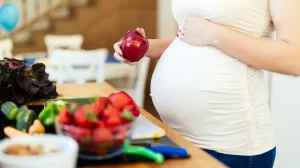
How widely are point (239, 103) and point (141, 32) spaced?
34cm

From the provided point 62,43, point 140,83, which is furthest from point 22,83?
point 62,43

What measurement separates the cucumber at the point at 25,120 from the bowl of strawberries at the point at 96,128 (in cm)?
17

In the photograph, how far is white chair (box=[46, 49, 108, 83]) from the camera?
11.0ft

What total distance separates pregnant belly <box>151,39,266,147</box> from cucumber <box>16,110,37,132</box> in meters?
0.40

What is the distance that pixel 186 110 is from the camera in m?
1.22

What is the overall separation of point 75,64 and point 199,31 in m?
2.32

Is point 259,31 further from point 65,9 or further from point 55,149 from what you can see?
point 65,9

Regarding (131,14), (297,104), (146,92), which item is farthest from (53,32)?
(297,104)

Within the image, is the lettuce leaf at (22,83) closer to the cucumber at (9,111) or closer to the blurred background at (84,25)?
the cucumber at (9,111)

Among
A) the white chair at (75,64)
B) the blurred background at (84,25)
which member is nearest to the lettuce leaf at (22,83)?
the white chair at (75,64)

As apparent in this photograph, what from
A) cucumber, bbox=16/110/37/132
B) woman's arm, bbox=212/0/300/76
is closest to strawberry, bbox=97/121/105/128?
cucumber, bbox=16/110/37/132

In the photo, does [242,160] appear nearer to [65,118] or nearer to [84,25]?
[65,118]

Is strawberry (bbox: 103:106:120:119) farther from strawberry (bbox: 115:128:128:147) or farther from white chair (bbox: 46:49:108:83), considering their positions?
white chair (bbox: 46:49:108:83)

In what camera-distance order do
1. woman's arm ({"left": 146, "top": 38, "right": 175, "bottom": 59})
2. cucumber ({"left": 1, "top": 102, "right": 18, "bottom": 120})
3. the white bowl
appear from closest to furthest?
1. the white bowl
2. cucumber ({"left": 1, "top": 102, "right": 18, "bottom": 120})
3. woman's arm ({"left": 146, "top": 38, "right": 175, "bottom": 59})
